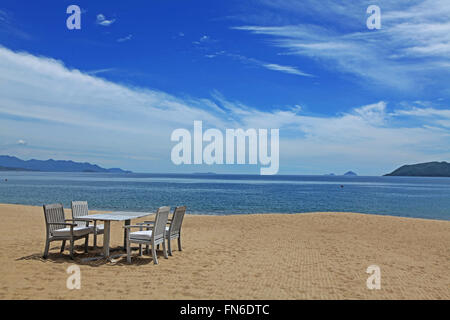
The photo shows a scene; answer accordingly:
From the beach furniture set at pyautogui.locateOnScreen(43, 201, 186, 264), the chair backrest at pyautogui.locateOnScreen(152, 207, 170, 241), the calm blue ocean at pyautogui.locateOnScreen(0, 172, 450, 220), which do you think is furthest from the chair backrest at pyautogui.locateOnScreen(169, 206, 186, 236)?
the calm blue ocean at pyautogui.locateOnScreen(0, 172, 450, 220)

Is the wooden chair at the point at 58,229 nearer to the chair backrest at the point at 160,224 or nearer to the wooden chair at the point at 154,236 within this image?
the wooden chair at the point at 154,236

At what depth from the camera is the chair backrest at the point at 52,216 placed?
24.4 feet

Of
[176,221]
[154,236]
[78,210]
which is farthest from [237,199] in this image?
[154,236]

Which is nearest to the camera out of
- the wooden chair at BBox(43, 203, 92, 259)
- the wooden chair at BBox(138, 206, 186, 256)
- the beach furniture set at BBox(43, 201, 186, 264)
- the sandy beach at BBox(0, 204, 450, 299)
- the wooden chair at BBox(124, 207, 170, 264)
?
the sandy beach at BBox(0, 204, 450, 299)

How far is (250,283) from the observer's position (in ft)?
18.8

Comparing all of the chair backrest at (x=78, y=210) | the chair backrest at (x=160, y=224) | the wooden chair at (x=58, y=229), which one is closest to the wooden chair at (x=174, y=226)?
the chair backrest at (x=160, y=224)

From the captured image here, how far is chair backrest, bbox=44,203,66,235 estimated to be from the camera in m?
7.42

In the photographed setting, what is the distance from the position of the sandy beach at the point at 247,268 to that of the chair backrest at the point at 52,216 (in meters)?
0.63

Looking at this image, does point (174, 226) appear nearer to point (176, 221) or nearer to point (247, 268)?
point (176, 221)

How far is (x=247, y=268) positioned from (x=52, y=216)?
4267mm

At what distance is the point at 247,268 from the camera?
6766mm

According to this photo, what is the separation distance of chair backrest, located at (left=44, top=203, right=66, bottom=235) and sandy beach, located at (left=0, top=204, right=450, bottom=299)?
627mm

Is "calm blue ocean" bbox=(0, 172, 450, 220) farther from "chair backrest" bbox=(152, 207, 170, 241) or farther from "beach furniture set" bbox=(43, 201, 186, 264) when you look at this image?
"chair backrest" bbox=(152, 207, 170, 241)
